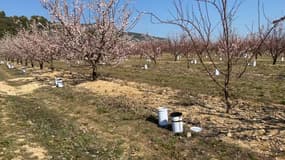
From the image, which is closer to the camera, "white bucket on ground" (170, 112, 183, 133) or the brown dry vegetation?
the brown dry vegetation

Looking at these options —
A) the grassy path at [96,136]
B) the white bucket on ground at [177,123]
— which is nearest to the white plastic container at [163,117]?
the grassy path at [96,136]

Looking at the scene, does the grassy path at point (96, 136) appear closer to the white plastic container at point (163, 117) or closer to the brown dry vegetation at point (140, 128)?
the brown dry vegetation at point (140, 128)

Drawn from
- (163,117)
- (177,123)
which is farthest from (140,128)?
(177,123)

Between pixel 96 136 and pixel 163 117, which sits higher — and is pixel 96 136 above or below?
below

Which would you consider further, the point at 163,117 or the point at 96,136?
the point at 163,117

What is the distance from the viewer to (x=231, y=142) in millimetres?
5516

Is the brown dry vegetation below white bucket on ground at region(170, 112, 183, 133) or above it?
below

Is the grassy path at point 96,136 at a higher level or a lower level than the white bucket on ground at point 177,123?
lower

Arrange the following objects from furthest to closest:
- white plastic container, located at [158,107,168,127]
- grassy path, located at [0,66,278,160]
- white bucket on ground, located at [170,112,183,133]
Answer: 1. white plastic container, located at [158,107,168,127]
2. white bucket on ground, located at [170,112,183,133]
3. grassy path, located at [0,66,278,160]

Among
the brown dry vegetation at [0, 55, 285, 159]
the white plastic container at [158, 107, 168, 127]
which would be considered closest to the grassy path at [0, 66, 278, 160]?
the brown dry vegetation at [0, 55, 285, 159]

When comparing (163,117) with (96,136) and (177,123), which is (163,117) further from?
(96,136)

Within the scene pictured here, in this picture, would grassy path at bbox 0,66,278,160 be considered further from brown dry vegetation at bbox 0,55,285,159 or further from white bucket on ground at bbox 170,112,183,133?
white bucket on ground at bbox 170,112,183,133

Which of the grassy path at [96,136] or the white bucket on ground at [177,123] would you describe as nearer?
the grassy path at [96,136]

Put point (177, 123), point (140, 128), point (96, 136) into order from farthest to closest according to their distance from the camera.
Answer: point (140, 128), point (96, 136), point (177, 123)
